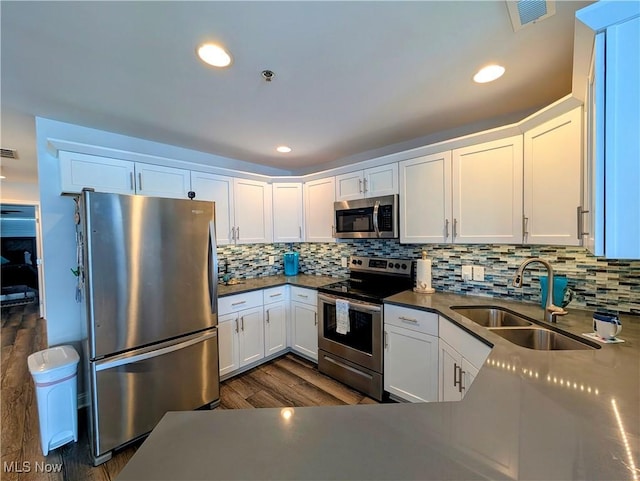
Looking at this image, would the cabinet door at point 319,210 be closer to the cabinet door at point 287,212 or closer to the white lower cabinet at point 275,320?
the cabinet door at point 287,212

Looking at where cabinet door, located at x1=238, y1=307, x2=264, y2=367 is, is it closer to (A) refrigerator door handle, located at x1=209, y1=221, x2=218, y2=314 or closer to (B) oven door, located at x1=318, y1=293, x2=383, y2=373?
(A) refrigerator door handle, located at x1=209, y1=221, x2=218, y2=314

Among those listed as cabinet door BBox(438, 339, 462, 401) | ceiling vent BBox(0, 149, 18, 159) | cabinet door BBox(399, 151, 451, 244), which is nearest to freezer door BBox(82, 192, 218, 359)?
cabinet door BBox(399, 151, 451, 244)

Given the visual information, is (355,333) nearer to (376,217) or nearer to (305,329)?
(305,329)

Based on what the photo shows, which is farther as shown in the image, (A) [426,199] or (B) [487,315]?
(A) [426,199]

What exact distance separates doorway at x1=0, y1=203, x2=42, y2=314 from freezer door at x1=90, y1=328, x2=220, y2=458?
6.91 m

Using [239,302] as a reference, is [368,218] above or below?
above

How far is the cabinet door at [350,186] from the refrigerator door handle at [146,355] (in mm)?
1872

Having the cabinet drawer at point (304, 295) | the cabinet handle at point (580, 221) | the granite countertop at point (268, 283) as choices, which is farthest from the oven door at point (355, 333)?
the cabinet handle at point (580, 221)

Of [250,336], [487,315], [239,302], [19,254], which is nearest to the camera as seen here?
[487,315]

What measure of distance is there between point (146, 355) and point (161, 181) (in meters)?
1.49

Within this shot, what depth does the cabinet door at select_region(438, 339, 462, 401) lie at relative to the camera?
1.74m

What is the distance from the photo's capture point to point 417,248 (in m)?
2.64

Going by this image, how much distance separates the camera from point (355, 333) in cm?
248

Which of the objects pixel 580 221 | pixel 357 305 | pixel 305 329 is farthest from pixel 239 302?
pixel 580 221
